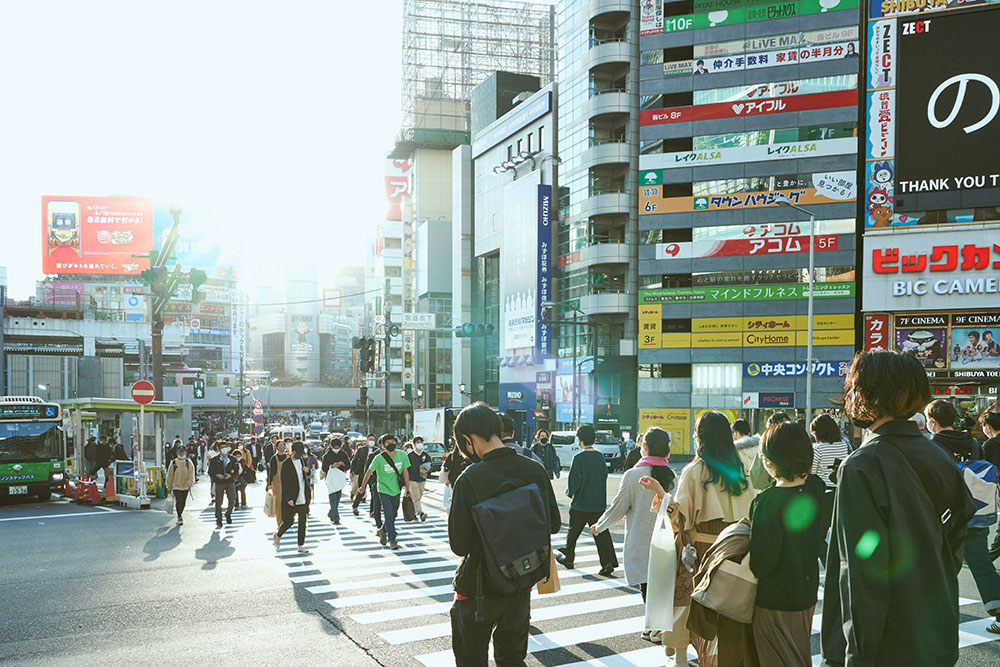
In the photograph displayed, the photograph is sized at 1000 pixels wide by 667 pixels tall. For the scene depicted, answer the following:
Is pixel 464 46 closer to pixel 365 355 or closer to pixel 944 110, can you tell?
pixel 365 355

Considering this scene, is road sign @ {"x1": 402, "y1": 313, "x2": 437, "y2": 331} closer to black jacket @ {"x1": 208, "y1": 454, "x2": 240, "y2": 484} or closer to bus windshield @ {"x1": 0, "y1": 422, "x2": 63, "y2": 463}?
bus windshield @ {"x1": 0, "y1": 422, "x2": 63, "y2": 463}

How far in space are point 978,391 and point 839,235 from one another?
1141 centimetres

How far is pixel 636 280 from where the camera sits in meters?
48.1

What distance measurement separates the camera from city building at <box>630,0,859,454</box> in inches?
1618

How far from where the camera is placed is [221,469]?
16609 mm

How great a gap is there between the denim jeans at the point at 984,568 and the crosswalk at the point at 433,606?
27 centimetres

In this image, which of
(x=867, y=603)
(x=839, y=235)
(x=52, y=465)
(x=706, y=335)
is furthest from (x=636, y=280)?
(x=867, y=603)

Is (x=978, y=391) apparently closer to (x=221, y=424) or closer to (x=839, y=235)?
(x=839, y=235)

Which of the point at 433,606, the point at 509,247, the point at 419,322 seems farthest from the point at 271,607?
the point at 509,247

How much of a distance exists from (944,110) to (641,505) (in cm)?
1510

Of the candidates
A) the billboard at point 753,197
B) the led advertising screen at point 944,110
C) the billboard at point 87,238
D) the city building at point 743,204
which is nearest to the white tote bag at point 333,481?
the led advertising screen at point 944,110

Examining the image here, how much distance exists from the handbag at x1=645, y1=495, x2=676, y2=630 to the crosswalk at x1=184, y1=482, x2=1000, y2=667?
1247 mm

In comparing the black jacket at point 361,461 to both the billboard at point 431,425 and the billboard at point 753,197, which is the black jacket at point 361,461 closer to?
the billboard at point 431,425

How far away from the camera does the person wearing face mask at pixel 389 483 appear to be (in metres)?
12.2
